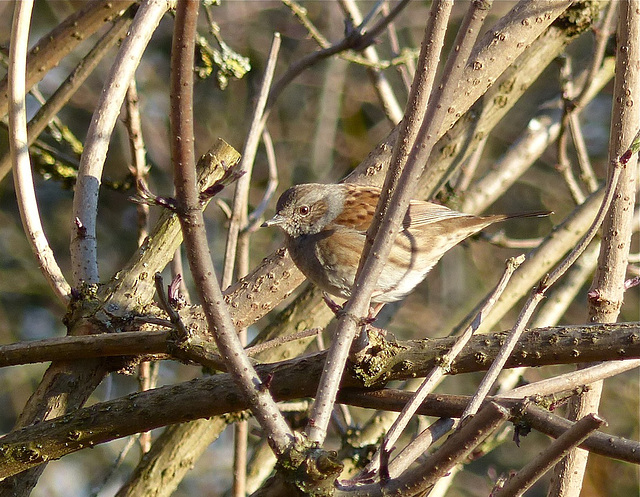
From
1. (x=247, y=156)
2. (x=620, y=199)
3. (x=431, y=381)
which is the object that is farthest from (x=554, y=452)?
(x=247, y=156)

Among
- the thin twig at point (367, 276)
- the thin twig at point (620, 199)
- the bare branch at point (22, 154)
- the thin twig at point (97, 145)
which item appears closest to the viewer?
the thin twig at point (367, 276)

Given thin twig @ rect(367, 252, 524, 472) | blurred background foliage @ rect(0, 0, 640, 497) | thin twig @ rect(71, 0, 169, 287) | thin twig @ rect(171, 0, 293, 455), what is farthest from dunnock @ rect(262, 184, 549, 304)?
blurred background foliage @ rect(0, 0, 640, 497)

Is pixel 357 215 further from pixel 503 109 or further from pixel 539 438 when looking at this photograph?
pixel 539 438

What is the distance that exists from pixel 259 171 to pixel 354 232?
645 cm

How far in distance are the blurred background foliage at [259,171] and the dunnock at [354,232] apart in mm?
4439

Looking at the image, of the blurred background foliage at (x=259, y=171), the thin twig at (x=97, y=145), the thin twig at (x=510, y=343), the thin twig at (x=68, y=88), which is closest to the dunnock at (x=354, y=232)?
the thin twig at (x=97, y=145)

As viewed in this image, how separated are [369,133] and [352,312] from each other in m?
8.90

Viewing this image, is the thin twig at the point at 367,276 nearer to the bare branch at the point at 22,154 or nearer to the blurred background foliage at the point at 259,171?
the bare branch at the point at 22,154

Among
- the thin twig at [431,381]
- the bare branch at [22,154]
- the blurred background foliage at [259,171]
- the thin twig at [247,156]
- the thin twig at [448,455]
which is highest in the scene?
the blurred background foliage at [259,171]

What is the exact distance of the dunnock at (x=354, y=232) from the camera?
400 cm

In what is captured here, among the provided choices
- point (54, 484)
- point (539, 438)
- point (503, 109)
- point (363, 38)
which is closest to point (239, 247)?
point (363, 38)

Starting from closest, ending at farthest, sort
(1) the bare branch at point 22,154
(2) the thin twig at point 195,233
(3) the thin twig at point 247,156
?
(2) the thin twig at point 195,233 → (1) the bare branch at point 22,154 → (3) the thin twig at point 247,156

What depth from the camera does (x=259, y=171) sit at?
10.5 m

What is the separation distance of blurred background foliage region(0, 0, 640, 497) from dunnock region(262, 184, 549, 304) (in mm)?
Result: 4439
